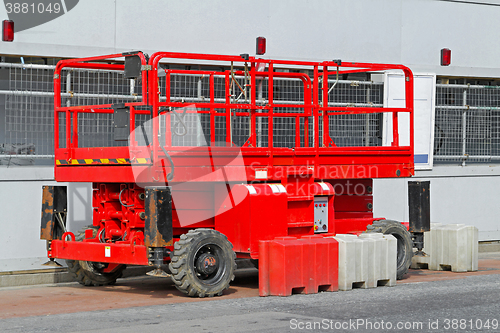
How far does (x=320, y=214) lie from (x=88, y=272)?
358cm

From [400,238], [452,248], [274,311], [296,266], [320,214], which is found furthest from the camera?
[452,248]

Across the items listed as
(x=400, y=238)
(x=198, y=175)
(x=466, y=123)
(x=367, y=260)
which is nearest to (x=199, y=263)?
(x=198, y=175)

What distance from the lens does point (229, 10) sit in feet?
48.6

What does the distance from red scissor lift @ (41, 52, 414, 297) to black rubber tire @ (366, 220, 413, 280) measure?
0.08 ft

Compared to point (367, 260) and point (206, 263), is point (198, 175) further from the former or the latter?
point (367, 260)

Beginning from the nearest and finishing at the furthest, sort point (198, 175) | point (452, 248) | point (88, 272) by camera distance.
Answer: point (198, 175)
point (88, 272)
point (452, 248)

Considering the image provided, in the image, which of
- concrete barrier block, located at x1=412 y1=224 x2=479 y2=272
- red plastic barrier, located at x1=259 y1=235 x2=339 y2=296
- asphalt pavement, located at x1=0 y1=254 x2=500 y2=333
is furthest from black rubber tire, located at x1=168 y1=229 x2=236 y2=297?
concrete barrier block, located at x1=412 y1=224 x2=479 y2=272

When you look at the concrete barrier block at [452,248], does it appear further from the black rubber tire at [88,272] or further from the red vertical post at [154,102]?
the red vertical post at [154,102]

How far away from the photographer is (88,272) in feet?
36.9

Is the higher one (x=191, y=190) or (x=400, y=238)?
(x=191, y=190)

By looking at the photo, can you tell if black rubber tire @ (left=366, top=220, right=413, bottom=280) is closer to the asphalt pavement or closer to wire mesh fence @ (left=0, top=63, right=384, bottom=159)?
the asphalt pavement

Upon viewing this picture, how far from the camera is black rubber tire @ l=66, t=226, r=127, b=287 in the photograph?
36.6 ft

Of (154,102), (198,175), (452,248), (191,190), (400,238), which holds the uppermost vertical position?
(154,102)

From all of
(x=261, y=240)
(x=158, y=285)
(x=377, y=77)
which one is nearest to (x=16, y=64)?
(x=158, y=285)
